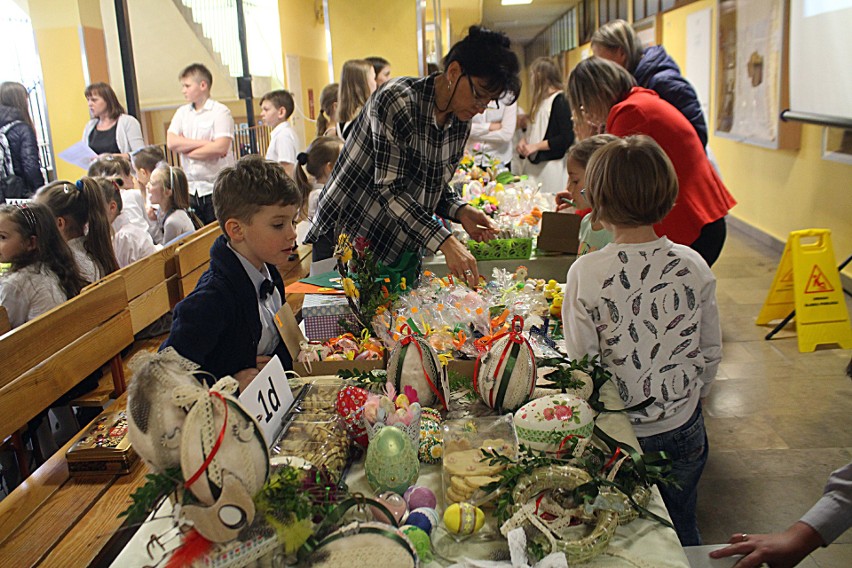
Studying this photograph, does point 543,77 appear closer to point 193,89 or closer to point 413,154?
point 193,89

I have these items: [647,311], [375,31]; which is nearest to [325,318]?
[647,311]

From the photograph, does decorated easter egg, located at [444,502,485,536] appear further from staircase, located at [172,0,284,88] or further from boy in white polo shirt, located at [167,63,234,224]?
staircase, located at [172,0,284,88]

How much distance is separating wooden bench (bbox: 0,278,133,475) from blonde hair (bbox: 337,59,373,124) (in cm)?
243

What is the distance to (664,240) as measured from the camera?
1883 millimetres

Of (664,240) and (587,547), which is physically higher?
(664,240)

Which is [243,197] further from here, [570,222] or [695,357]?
[570,222]

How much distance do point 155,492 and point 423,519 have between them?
0.46 m

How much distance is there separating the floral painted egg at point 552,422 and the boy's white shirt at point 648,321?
0.41 metres

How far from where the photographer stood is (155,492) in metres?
0.97

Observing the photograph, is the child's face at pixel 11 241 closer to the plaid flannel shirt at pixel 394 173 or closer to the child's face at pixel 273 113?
the plaid flannel shirt at pixel 394 173

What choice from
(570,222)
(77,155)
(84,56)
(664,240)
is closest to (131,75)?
(84,56)

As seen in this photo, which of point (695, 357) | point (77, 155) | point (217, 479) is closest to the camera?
point (217, 479)

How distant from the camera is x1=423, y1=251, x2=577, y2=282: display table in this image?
340 centimetres

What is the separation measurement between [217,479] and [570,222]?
103 inches
